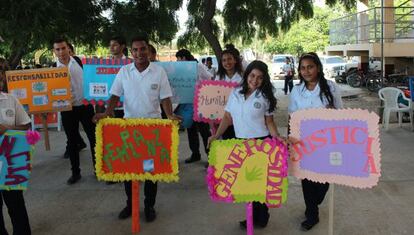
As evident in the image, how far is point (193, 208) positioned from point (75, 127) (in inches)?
73.9

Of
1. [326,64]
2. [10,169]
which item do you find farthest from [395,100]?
[326,64]

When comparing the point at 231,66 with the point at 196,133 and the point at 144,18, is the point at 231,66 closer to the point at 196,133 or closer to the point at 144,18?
the point at 196,133

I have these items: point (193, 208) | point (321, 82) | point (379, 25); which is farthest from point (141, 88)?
point (379, 25)

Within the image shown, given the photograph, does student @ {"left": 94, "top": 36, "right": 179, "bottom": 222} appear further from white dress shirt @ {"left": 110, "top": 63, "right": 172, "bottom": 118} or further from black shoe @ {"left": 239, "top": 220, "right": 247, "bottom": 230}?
black shoe @ {"left": 239, "top": 220, "right": 247, "bottom": 230}

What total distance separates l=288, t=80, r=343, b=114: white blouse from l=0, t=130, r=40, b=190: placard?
6.84ft

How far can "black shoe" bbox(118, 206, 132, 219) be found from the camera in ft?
14.4

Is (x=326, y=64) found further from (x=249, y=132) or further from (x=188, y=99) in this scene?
(x=249, y=132)

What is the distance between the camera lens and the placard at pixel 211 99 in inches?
210

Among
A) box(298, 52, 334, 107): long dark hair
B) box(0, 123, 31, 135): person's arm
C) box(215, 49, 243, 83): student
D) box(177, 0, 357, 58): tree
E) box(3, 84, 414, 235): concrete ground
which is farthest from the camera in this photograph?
box(177, 0, 357, 58): tree

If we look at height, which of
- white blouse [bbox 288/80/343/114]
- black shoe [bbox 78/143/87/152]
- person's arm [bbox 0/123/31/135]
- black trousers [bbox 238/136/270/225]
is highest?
white blouse [bbox 288/80/343/114]

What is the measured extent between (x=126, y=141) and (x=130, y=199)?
2.62 feet

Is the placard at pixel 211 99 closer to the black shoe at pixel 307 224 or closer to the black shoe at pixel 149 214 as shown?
the black shoe at pixel 149 214

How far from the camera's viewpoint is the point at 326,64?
3097 cm

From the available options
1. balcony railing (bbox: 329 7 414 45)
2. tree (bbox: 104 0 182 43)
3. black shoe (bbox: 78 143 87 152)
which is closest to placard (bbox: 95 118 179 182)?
black shoe (bbox: 78 143 87 152)
